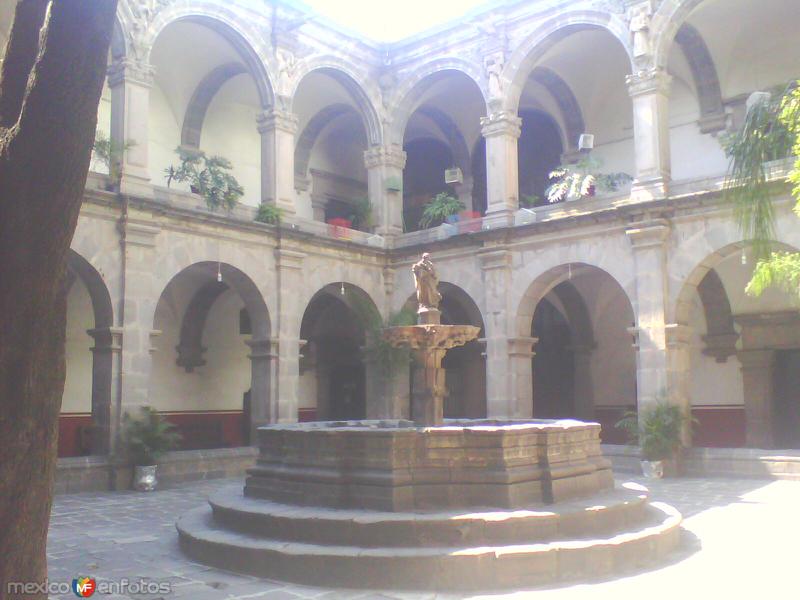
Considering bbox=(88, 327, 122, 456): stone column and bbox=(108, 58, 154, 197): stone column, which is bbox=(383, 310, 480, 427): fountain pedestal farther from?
bbox=(108, 58, 154, 197): stone column

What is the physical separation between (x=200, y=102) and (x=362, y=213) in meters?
4.58

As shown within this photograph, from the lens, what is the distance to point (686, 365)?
14.4m

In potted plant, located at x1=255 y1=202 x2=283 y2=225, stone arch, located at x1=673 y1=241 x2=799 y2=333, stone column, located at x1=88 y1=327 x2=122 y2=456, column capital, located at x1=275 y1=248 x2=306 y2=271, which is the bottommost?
stone column, located at x1=88 y1=327 x2=122 y2=456

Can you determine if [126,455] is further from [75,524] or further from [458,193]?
[458,193]

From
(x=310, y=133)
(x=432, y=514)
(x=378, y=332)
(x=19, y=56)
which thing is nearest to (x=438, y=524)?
(x=432, y=514)

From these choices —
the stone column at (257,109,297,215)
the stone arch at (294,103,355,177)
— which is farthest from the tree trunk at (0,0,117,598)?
the stone arch at (294,103,355,177)

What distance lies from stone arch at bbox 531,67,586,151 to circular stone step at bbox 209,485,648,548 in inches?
523

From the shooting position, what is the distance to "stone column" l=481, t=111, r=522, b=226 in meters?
16.8

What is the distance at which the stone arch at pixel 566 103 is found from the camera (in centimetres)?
1878

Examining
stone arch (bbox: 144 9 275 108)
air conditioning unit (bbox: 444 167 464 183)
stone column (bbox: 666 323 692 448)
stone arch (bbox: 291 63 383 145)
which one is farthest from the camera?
air conditioning unit (bbox: 444 167 464 183)

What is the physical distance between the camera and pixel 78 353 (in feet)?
54.5

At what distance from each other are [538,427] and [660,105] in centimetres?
956

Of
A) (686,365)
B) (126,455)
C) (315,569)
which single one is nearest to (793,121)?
(315,569)

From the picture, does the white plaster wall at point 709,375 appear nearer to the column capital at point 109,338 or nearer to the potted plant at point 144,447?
the potted plant at point 144,447
